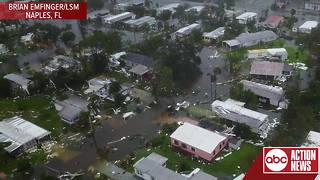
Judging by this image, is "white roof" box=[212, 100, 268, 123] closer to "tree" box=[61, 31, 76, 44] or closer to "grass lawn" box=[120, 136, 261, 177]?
"grass lawn" box=[120, 136, 261, 177]

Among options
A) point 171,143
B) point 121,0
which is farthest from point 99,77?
point 121,0

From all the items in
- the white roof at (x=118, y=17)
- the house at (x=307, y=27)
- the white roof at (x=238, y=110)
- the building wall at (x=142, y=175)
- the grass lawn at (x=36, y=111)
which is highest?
the white roof at (x=118, y=17)

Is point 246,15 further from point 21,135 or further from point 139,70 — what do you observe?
point 21,135

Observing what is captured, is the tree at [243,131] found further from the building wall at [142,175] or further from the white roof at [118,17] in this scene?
the white roof at [118,17]

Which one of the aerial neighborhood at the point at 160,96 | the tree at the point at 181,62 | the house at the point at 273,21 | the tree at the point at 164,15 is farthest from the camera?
the tree at the point at 164,15

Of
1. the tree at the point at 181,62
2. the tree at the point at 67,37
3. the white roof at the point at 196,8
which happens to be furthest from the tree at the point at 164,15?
the tree at the point at 181,62

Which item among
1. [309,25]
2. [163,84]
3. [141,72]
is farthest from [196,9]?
[163,84]

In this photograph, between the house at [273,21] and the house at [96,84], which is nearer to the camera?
the house at [96,84]
